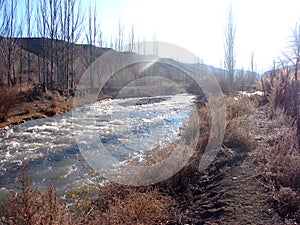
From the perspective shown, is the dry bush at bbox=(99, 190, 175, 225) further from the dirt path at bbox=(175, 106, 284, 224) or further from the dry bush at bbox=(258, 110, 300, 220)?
the dry bush at bbox=(258, 110, 300, 220)

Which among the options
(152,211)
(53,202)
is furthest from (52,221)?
(152,211)

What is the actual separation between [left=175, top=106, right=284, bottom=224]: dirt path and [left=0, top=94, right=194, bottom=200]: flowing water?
1.93 metres

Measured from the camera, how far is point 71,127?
11.2 meters

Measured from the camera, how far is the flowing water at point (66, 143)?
18.7 ft

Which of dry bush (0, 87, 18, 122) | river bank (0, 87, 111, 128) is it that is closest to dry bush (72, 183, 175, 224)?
→ river bank (0, 87, 111, 128)

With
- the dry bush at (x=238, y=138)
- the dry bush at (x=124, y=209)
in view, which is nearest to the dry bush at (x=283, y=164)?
the dry bush at (x=238, y=138)

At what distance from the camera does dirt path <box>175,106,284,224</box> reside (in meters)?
3.22

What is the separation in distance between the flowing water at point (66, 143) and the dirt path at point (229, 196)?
193 cm

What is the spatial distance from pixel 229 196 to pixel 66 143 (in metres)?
6.28

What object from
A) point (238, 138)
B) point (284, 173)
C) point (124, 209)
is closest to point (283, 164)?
point (284, 173)

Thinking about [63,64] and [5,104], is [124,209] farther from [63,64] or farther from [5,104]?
[63,64]

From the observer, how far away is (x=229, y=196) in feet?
12.4

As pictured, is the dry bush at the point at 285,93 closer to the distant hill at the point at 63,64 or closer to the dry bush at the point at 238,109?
the dry bush at the point at 238,109

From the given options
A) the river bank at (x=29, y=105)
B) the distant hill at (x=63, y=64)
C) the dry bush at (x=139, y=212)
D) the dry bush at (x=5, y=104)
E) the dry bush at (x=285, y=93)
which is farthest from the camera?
the distant hill at (x=63, y=64)
